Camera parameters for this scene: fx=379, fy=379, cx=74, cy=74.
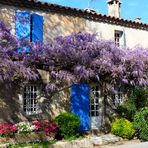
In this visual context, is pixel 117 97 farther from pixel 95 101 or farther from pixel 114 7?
pixel 114 7

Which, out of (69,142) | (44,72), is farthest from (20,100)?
(69,142)

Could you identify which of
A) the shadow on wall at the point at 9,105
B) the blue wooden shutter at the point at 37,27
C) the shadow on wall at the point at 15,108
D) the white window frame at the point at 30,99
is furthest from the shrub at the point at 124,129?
the blue wooden shutter at the point at 37,27

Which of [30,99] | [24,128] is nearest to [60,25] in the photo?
[30,99]

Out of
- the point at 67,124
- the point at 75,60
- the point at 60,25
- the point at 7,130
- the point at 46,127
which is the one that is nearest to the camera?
the point at 7,130

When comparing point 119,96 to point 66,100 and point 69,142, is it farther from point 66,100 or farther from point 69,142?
point 69,142

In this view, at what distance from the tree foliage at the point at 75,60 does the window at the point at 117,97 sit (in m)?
1.88

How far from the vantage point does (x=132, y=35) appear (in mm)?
22438

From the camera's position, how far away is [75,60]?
1680 cm

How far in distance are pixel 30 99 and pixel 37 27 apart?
3391mm

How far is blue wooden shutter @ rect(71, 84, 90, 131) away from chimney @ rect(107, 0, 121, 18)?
709 centimetres

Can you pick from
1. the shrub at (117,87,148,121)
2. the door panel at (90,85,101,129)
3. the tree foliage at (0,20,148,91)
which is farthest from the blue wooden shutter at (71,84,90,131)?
the shrub at (117,87,148,121)

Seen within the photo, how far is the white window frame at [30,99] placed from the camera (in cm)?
1698

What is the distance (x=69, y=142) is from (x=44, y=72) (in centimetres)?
382

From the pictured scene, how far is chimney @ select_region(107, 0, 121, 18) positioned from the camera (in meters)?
24.1
